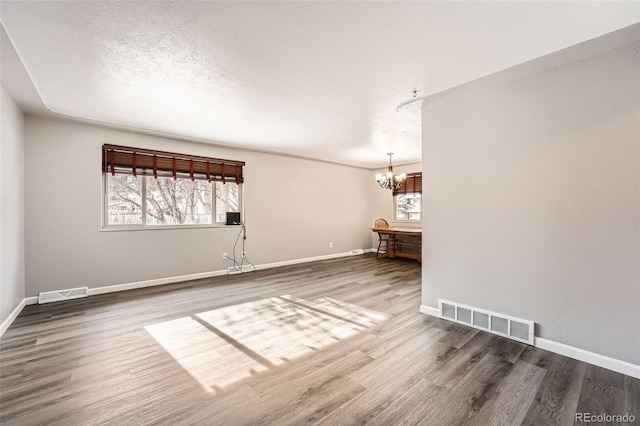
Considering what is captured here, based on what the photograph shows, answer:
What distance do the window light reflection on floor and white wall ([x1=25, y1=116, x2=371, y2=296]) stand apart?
1.87 metres

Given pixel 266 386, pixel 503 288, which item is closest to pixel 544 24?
pixel 503 288

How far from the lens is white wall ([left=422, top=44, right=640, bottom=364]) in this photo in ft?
6.73

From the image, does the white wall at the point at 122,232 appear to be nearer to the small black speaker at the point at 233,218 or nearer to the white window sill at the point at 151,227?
the white window sill at the point at 151,227

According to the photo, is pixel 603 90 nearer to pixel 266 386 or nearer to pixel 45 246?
pixel 266 386

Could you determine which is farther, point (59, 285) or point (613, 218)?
point (59, 285)

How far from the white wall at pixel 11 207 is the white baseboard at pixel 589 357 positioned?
519cm

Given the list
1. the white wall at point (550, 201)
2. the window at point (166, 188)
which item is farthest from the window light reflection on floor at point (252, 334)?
the window at point (166, 188)

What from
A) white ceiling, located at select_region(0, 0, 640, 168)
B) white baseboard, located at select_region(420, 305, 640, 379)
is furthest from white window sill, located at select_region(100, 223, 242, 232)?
white baseboard, located at select_region(420, 305, 640, 379)

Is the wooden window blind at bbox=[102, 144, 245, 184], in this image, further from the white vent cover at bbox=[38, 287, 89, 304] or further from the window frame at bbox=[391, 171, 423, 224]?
the window frame at bbox=[391, 171, 423, 224]

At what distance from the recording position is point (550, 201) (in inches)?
93.7

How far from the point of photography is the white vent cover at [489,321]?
2.49m

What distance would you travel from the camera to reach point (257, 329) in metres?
2.83

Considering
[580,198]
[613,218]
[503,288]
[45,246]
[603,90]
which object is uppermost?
[603,90]

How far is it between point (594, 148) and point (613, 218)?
1.87 feet
